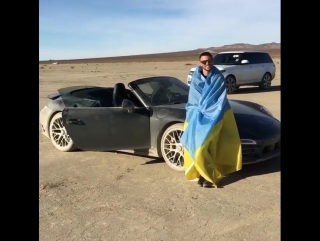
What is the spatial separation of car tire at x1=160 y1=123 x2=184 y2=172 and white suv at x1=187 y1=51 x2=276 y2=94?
33.7 feet

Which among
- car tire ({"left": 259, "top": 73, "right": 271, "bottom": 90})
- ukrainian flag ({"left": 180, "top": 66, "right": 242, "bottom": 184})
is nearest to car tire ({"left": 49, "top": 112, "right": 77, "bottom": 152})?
ukrainian flag ({"left": 180, "top": 66, "right": 242, "bottom": 184})

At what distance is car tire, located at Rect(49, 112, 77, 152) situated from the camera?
22.3 feet

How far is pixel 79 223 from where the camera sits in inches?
155

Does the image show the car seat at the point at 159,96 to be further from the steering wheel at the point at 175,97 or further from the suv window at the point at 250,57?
the suv window at the point at 250,57

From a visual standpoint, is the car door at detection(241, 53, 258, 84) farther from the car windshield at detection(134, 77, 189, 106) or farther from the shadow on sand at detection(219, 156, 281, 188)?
the shadow on sand at detection(219, 156, 281, 188)

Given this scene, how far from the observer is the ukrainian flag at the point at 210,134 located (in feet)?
15.7

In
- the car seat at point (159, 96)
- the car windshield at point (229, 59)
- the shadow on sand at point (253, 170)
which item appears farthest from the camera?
the car windshield at point (229, 59)

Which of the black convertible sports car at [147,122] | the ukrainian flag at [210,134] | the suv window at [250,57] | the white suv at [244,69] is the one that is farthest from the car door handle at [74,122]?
the suv window at [250,57]

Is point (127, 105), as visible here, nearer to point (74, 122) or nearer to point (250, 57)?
point (74, 122)
